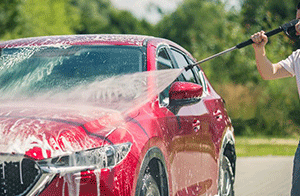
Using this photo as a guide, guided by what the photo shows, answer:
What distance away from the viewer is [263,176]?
11000 mm

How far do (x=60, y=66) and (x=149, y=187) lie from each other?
1.37m

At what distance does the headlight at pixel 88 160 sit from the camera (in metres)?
3.84

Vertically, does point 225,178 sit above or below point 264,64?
below

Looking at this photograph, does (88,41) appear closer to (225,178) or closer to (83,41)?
(83,41)

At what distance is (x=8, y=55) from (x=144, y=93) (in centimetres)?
140

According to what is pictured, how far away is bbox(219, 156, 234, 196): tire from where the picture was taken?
669 cm

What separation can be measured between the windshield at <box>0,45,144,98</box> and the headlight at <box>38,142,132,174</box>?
43.4 inches

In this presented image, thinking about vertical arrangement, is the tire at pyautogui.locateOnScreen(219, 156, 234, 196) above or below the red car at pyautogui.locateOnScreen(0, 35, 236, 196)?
below

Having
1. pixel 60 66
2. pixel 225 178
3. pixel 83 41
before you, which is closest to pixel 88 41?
pixel 83 41

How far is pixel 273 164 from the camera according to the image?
42.7 ft

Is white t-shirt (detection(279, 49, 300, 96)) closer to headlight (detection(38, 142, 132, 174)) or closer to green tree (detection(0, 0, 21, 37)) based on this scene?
headlight (detection(38, 142, 132, 174))

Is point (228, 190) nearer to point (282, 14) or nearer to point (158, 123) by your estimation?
point (158, 123)

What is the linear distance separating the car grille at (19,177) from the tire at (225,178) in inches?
123

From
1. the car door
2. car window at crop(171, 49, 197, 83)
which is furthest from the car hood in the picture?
car window at crop(171, 49, 197, 83)
